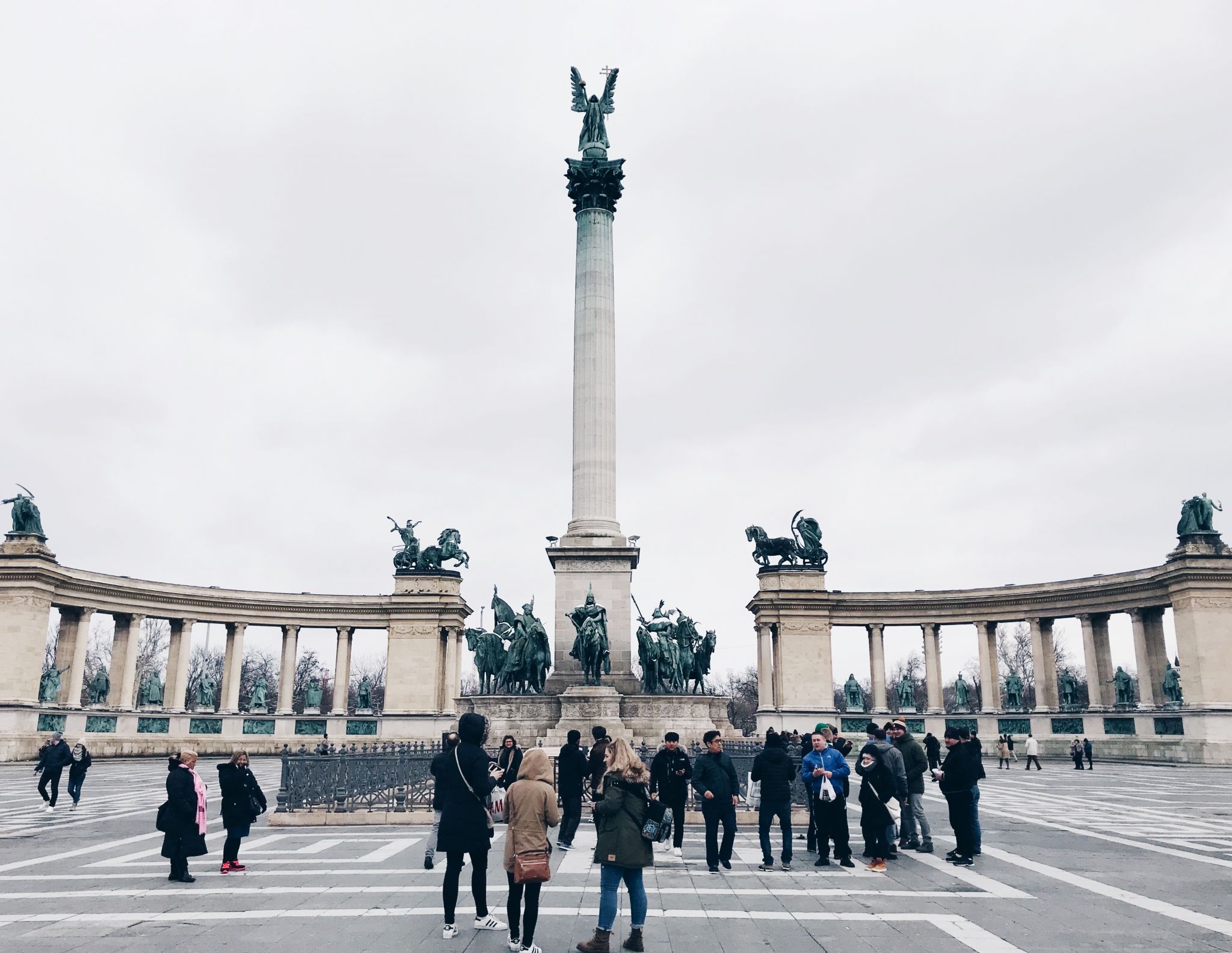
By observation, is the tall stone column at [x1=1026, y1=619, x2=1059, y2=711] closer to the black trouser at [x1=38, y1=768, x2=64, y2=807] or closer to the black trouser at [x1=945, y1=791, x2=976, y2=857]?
the black trouser at [x1=945, y1=791, x2=976, y2=857]

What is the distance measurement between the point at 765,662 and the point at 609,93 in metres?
41.2

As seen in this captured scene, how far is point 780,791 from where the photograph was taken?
14328 mm

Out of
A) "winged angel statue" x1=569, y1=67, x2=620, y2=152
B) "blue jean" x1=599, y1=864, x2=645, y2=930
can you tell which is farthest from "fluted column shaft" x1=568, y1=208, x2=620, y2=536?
"blue jean" x1=599, y1=864, x2=645, y2=930

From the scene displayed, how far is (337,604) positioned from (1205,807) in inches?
2214

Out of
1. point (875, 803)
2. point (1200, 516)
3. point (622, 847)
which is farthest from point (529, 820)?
point (1200, 516)

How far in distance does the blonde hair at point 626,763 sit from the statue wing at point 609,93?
138ft

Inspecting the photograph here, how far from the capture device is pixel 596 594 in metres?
36.6

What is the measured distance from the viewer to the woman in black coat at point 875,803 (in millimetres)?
14555

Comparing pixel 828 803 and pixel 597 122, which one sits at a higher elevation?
pixel 597 122

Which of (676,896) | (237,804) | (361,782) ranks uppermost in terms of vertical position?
(237,804)

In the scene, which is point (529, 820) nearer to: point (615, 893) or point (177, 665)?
point (615, 893)

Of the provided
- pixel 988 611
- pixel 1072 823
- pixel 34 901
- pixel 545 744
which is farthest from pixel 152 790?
pixel 988 611

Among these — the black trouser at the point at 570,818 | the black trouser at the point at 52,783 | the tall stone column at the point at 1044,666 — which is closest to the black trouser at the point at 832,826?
the black trouser at the point at 570,818

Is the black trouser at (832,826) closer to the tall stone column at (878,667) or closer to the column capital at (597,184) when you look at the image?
the column capital at (597,184)
